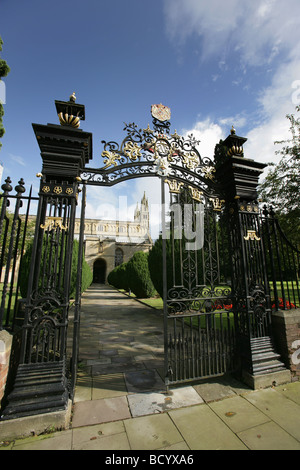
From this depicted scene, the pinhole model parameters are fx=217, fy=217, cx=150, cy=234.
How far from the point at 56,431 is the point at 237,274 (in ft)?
11.0

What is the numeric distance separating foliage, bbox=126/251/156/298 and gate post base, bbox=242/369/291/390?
11.3 metres

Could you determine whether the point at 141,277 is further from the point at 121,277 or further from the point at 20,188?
the point at 20,188

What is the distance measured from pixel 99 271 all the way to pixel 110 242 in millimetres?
7008

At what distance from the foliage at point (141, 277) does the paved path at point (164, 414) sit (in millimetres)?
10301

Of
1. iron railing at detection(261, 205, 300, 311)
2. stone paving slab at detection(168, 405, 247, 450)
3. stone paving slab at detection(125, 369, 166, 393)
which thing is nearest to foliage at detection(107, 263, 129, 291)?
stone paving slab at detection(125, 369, 166, 393)

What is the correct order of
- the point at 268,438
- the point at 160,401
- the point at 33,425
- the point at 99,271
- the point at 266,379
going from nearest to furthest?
1. the point at 268,438
2. the point at 33,425
3. the point at 160,401
4. the point at 266,379
5. the point at 99,271

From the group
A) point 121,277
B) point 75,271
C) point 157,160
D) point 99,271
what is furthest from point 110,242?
point 157,160

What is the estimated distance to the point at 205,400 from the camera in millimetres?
2945

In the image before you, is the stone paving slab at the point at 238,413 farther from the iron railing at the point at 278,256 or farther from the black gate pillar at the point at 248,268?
the iron railing at the point at 278,256

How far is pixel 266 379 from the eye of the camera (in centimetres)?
332

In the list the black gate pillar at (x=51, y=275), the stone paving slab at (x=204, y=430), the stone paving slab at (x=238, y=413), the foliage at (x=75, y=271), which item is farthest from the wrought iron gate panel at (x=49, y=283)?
the foliage at (x=75, y=271)
